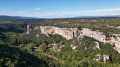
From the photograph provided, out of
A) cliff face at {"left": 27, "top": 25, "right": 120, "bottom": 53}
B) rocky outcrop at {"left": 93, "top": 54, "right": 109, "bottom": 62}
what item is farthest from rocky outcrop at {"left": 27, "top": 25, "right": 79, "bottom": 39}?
rocky outcrop at {"left": 93, "top": 54, "right": 109, "bottom": 62}

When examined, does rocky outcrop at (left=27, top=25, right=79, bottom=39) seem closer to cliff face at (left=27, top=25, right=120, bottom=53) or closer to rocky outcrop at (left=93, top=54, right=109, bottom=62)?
cliff face at (left=27, top=25, right=120, bottom=53)

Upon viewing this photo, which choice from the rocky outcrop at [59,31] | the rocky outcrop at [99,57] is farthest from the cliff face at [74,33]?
the rocky outcrop at [99,57]

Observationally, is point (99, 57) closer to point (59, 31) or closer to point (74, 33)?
point (74, 33)

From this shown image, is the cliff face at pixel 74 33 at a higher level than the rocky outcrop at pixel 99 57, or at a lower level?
higher

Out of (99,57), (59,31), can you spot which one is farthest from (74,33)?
(99,57)

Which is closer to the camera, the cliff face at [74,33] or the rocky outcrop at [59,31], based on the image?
the cliff face at [74,33]

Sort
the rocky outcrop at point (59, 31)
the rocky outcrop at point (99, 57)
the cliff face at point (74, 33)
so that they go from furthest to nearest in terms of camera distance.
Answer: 1. the rocky outcrop at point (59, 31)
2. the cliff face at point (74, 33)
3. the rocky outcrop at point (99, 57)

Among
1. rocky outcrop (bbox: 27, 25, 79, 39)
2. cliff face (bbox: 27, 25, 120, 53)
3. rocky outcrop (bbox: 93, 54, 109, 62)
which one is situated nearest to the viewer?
rocky outcrop (bbox: 93, 54, 109, 62)

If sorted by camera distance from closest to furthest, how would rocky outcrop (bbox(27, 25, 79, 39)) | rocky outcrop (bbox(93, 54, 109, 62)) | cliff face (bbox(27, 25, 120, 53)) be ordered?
1. rocky outcrop (bbox(93, 54, 109, 62))
2. cliff face (bbox(27, 25, 120, 53))
3. rocky outcrop (bbox(27, 25, 79, 39))

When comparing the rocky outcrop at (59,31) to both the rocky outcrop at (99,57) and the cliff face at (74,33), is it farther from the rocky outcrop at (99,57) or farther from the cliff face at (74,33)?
the rocky outcrop at (99,57)

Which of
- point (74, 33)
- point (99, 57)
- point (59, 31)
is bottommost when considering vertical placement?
point (99, 57)

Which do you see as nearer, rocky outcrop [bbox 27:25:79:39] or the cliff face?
the cliff face

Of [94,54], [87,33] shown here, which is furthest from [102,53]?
[87,33]
